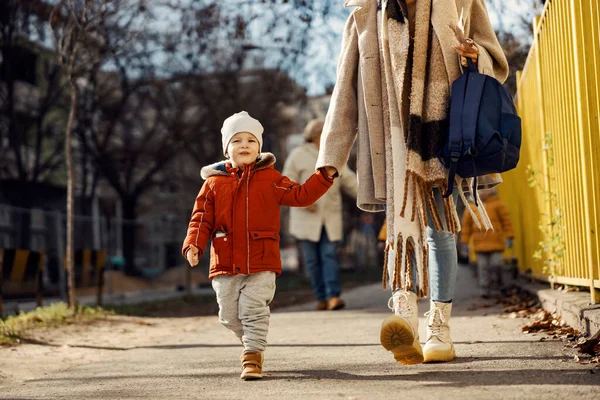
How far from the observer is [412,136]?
4172 millimetres

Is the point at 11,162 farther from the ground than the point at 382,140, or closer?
farther from the ground

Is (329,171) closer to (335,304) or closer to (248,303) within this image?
(248,303)

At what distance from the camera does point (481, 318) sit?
22.8 ft

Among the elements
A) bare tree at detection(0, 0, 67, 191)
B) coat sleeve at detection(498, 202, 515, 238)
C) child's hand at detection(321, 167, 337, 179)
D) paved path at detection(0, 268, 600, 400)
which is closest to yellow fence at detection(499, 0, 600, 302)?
paved path at detection(0, 268, 600, 400)

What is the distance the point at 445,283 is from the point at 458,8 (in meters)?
1.40

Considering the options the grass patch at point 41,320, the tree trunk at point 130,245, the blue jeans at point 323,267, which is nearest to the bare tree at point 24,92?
the tree trunk at point 130,245

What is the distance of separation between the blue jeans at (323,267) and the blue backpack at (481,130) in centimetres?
543

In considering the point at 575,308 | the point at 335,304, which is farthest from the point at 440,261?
the point at 335,304

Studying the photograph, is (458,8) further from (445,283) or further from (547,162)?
(547,162)

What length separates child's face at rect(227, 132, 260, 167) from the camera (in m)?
4.61

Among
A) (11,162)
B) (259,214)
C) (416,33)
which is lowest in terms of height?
(259,214)

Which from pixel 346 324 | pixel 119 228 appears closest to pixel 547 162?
pixel 346 324

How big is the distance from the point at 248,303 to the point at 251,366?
331 millimetres

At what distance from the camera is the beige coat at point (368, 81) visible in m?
4.25
